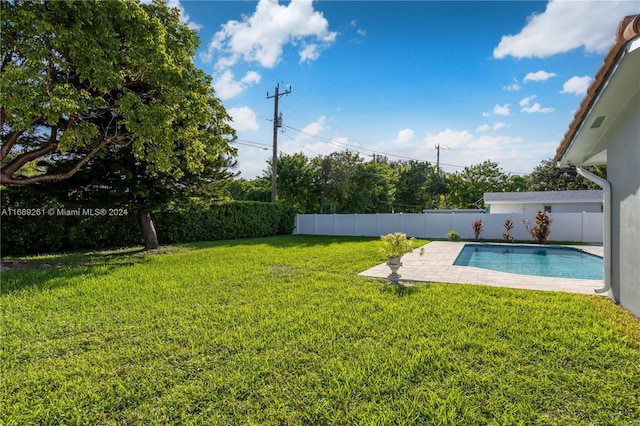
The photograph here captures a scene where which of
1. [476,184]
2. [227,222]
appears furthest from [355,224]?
[476,184]

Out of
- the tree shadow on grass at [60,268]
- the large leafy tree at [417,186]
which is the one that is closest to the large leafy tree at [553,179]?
the large leafy tree at [417,186]

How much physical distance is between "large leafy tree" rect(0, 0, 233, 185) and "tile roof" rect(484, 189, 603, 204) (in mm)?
27529

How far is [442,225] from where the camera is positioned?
→ 21.2m

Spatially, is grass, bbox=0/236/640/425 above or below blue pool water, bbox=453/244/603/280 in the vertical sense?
above

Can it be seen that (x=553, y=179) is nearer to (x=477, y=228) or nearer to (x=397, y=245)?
(x=477, y=228)

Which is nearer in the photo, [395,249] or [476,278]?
[395,249]

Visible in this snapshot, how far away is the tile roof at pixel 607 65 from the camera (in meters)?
3.07

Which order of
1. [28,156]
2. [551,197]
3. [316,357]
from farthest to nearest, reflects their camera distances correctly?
[551,197] < [28,156] < [316,357]

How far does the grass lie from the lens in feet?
8.49

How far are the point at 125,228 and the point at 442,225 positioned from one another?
18314 millimetres

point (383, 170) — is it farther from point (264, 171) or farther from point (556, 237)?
point (556, 237)

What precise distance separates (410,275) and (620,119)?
4.94m

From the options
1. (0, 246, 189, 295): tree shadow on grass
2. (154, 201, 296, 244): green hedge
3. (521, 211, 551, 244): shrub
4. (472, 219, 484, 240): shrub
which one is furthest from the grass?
(472, 219, 484, 240): shrub

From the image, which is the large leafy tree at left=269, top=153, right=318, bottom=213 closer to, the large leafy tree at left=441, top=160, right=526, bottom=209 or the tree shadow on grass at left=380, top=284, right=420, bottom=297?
the tree shadow on grass at left=380, top=284, right=420, bottom=297
